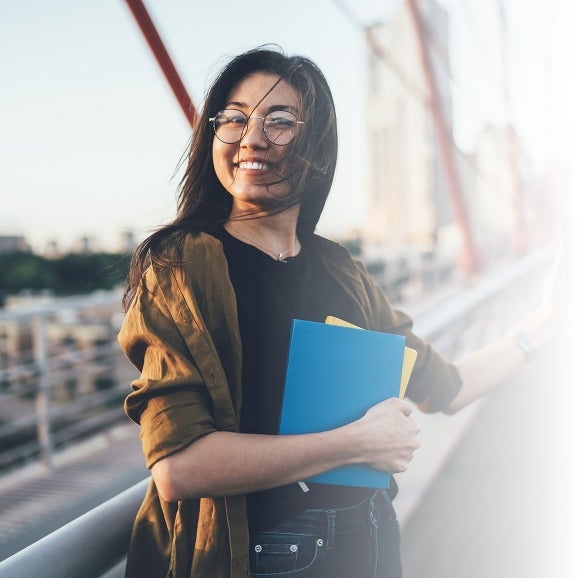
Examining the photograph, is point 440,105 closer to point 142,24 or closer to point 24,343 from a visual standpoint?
point 142,24

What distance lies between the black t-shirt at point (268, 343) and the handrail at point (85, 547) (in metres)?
0.13

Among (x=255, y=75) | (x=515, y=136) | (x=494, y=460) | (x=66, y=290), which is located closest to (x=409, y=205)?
(x=66, y=290)

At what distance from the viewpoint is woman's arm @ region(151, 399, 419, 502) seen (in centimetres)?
56

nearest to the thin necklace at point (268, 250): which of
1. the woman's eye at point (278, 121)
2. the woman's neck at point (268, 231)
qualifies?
the woman's neck at point (268, 231)

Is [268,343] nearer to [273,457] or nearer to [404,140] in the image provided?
[273,457]

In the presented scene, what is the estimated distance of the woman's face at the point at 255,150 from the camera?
26.6 inches

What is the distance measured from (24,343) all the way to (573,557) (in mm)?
11056

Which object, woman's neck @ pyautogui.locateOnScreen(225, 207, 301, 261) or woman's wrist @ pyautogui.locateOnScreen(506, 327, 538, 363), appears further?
woman's wrist @ pyautogui.locateOnScreen(506, 327, 538, 363)

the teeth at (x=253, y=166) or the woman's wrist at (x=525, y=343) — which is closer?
the teeth at (x=253, y=166)

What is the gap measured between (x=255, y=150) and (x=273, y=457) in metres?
0.31

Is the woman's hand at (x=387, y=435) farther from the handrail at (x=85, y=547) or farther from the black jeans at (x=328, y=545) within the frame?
the handrail at (x=85, y=547)

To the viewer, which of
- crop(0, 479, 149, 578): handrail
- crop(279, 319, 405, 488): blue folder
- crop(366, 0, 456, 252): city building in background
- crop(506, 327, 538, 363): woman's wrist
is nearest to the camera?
crop(0, 479, 149, 578): handrail

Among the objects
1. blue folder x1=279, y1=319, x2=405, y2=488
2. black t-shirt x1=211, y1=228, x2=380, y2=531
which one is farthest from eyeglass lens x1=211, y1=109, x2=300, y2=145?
blue folder x1=279, y1=319, x2=405, y2=488

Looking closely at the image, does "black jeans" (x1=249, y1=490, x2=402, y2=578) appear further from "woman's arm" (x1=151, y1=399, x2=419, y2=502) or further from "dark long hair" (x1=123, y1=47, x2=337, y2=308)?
"dark long hair" (x1=123, y1=47, x2=337, y2=308)
